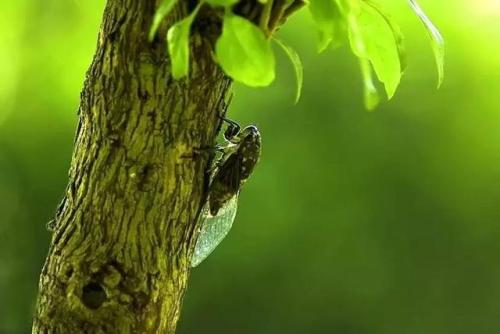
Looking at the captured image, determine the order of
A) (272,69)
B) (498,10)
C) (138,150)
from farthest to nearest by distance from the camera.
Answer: (498,10) → (138,150) → (272,69)

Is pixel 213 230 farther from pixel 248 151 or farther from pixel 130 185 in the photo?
pixel 130 185

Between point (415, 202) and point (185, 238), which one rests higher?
point (185, 238)

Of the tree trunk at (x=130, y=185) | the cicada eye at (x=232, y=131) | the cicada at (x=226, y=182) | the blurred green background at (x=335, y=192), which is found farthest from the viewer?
the blurred green background at (x=335, y=192)

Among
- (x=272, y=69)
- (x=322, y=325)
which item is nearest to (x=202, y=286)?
(x=322, y=325)

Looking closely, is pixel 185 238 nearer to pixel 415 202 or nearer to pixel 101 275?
pixel 101 275

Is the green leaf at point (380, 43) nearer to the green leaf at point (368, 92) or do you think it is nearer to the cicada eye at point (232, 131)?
the green leaf at point (368, 92)

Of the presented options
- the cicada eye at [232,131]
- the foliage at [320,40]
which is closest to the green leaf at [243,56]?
the foliage at [320,40]

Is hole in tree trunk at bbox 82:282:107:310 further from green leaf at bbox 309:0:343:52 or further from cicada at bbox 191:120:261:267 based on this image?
green leaf at bbox 309:0:343:52
